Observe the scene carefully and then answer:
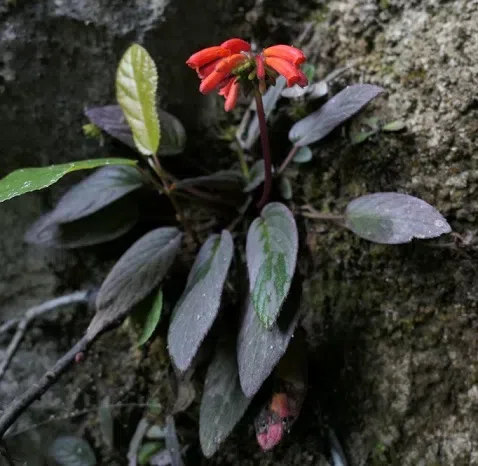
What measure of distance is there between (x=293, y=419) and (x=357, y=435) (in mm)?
172

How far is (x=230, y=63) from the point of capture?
2.87 feet

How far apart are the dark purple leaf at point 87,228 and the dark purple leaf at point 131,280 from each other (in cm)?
14

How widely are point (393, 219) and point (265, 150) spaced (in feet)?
0.93

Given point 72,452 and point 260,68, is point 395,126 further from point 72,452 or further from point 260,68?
point 72,452

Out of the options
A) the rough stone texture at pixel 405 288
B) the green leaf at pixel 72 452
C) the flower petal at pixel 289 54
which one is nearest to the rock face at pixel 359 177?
the rough stone texture at pixel 405 288

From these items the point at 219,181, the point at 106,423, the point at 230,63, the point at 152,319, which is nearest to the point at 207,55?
the point at 230,63

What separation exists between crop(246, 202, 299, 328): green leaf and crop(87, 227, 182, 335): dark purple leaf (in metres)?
0.22

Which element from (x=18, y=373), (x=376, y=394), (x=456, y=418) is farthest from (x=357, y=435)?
(x=18, y=373)

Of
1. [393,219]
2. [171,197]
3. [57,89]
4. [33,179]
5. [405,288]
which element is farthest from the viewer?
[57,89]

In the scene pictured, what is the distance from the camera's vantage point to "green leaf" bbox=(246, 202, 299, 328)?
0.84 meters

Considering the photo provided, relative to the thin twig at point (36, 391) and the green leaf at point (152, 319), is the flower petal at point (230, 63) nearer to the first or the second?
the green leaf at point (152, 319)

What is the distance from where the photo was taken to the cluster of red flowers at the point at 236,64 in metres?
0.86

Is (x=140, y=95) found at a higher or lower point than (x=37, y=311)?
higher

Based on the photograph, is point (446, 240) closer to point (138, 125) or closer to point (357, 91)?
point (357, 91)
